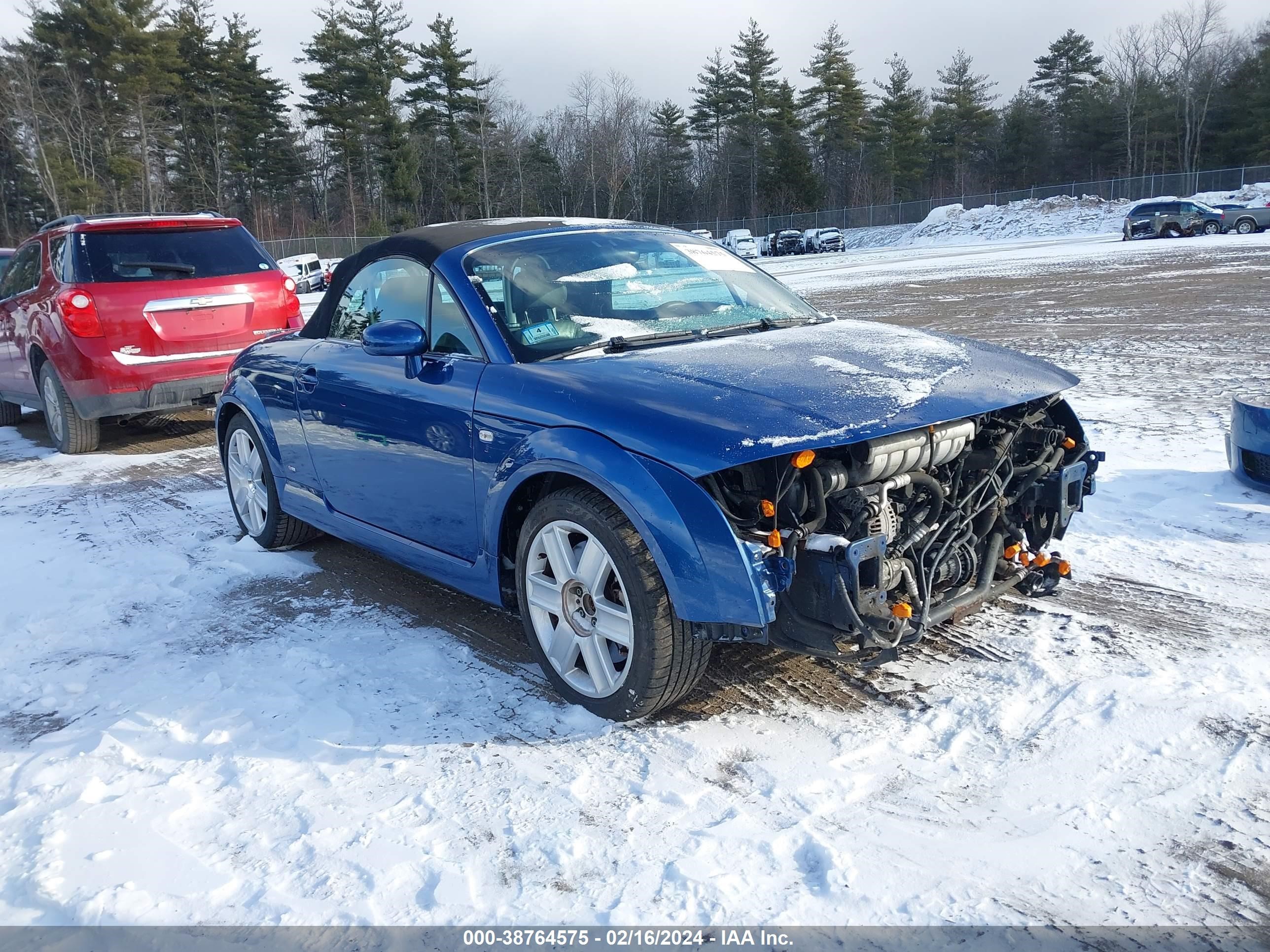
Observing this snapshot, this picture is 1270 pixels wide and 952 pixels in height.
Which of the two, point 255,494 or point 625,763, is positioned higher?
point 255,494

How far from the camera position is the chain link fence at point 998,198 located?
5541 centimetres

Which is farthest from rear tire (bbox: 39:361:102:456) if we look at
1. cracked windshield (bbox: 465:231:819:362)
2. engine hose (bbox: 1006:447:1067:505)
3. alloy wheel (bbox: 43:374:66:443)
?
engine hose (bbox: 1006:447:1067:505)

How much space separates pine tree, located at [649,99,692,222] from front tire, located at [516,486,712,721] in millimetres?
69104

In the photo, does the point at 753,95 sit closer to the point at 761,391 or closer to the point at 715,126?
the point at 715,126

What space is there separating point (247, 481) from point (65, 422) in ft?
13.1

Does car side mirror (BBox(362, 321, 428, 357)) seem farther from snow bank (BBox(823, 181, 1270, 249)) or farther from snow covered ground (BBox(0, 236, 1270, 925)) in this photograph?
snow bank (BBox(823, 181, 1270, 249))

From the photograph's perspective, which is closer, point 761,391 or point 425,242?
point 761,391

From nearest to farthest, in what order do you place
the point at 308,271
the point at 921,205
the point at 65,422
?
the point at 65,422 → the point at 308,271 → the point at 921,205

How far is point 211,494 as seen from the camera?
6918 millimetres

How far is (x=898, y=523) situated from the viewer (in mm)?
3268

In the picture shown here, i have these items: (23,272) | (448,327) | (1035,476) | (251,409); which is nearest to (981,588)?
(1035,476)

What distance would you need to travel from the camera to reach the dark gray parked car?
34656 mm

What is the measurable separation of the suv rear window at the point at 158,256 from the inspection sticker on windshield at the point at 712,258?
211 inches

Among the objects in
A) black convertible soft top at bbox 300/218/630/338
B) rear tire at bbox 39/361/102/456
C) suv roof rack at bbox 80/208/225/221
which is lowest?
rear tire at bbox 39/361/102/456
